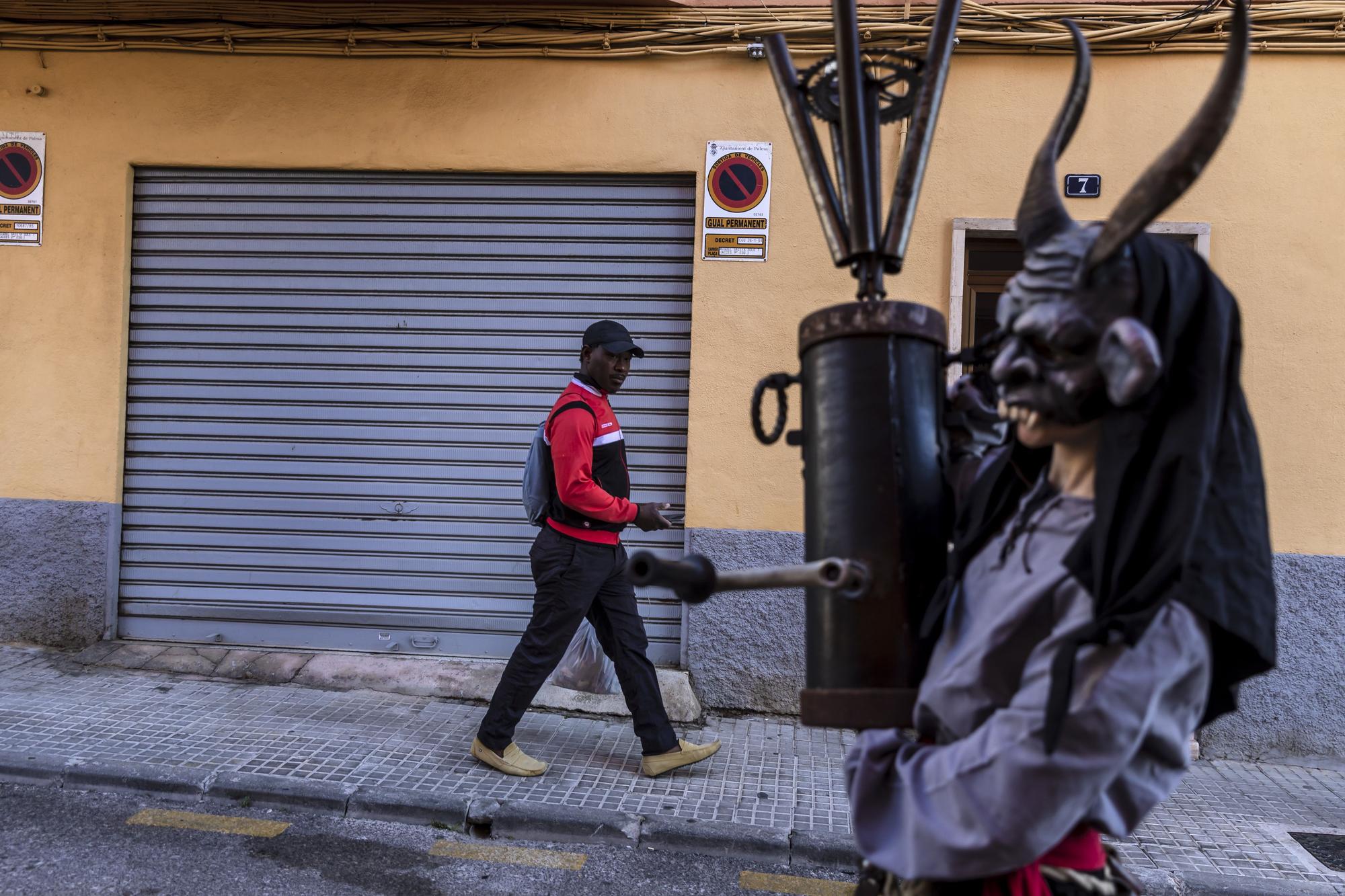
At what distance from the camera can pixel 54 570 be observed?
659 cm

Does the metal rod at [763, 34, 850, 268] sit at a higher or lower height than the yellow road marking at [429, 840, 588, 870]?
higher

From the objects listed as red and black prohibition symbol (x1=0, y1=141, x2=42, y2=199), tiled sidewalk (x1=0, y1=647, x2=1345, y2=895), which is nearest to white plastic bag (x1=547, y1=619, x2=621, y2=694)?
tiled sidewalk (x1=0, y1=647, x2=1345, y2=895)

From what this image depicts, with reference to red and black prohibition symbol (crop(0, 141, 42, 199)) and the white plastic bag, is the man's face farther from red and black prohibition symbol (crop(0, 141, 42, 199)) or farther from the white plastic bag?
red and black prohibition symbol (crop(0, 141, 42, 199))

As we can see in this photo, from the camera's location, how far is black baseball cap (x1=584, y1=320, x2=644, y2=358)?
16.0ft

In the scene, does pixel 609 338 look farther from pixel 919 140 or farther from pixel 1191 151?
pixel 1191 151

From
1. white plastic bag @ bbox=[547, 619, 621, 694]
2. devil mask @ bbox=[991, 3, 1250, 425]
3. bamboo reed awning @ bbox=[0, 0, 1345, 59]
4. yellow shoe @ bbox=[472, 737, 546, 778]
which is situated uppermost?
bamboo reed awning @ bbox=[0, 0, 1345, 59]

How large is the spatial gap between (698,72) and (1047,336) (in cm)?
550

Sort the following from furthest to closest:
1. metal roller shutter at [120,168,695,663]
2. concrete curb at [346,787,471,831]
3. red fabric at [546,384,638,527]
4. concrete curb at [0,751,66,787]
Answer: metal roller shutter at [120,168,695,663], red fabric at [546,384,638,527], concrete curb at [0,751,66,787], concrete curb at [346,787,471,831]

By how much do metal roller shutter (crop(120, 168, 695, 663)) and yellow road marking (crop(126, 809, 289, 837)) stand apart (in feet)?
7.49

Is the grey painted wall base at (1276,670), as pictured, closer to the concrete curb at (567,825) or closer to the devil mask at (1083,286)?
the concrete curb at (567,825)

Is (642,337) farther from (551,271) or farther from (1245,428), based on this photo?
(1245,428)

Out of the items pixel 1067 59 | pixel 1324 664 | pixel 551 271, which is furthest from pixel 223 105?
pixel 1324 664

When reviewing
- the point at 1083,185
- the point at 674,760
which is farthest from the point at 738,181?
the point at 674,760

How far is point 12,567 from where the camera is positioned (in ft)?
21.7
